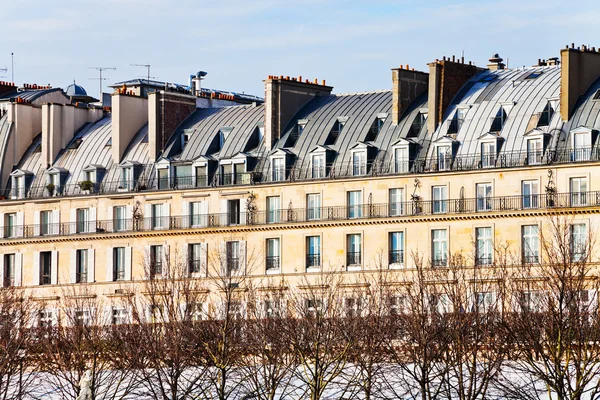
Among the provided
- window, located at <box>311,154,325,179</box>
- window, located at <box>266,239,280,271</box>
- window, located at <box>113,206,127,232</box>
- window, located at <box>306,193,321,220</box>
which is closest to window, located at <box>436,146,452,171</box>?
window, located at <box>311,154,325,179</box>

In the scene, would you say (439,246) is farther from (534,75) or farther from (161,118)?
(161,118)

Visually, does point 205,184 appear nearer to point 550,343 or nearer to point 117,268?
point 117,268

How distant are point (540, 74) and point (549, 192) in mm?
8985

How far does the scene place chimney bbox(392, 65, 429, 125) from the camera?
340 ft

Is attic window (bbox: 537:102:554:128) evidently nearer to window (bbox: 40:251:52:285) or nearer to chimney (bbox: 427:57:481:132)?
chimney (bbox: 427:57:481:132)

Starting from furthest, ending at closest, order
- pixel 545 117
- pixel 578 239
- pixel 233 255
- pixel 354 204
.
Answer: pixel 233 255, pixel 354 204, pixel 545 117, pixel 578 239

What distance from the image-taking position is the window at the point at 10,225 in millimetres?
115625

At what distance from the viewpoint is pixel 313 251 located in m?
104

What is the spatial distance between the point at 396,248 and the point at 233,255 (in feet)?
31.2

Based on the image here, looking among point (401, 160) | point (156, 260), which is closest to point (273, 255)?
point (156, 260)

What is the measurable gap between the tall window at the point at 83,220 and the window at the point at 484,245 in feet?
78.8

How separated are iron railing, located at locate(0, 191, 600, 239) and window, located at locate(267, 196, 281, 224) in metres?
0.05

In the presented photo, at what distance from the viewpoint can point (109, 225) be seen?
111688 millimetres

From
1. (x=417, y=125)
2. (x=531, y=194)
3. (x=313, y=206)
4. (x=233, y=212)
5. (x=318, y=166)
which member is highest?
(x=417, y=125)
